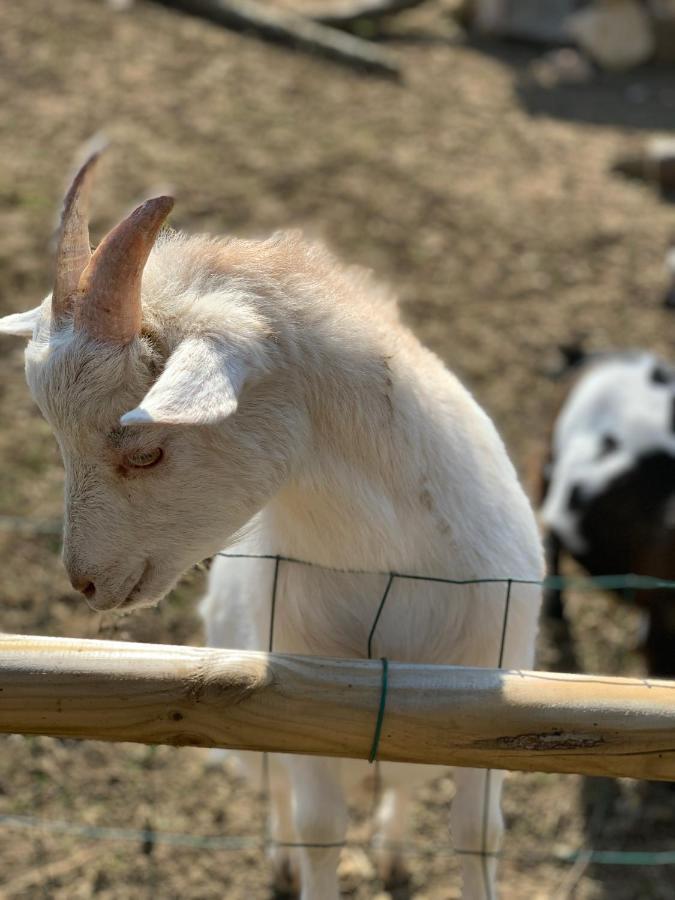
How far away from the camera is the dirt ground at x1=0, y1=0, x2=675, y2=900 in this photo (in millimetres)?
3580

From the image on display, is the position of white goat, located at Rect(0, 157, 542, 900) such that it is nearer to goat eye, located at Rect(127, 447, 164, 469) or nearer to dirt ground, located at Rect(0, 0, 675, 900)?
goat eye, located at Rect(127, 447, 164, 469)

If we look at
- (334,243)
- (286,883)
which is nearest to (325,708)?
(286,883)

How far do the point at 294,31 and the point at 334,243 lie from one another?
3.46m

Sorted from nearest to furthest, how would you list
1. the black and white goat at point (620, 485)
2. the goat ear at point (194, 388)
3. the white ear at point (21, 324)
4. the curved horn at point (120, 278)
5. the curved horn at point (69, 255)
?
the goat ear at point (194, 388)
the curved horn at point (120, 278)
the curved horn at point (69, 255)
the white ear at point (21, 324)
the black and white goat at point (620, 485)

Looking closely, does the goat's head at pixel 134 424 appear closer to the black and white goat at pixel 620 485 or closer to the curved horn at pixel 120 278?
the curved horn at pixel 120 278

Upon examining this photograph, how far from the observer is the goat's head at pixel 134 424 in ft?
6.38

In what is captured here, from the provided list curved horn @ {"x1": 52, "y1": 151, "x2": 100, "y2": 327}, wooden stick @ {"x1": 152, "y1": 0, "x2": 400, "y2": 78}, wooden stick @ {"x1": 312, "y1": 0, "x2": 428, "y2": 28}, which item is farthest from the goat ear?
wooden stick @ {"x1": 312, "y1": 0, "x2": 428, "y2": 28}

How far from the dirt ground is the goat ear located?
74 centimetres

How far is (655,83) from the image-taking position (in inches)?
373

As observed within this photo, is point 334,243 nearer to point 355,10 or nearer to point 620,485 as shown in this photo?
point 620,485

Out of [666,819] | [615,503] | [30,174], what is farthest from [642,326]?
[30,174]

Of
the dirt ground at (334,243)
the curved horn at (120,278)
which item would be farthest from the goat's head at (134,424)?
the dirt ground at (334,243)

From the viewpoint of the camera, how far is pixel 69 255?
80.0 inches

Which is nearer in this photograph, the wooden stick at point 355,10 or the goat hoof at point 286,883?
the goat hoof at point 286,883
